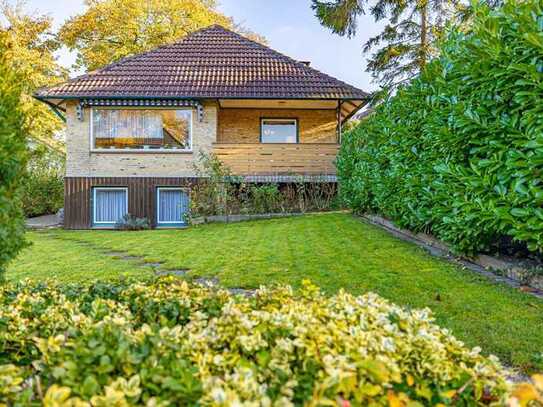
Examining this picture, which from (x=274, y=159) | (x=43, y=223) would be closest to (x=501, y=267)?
(x=274, y=159)

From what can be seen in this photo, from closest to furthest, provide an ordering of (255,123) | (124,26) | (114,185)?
(114,185)
(255,123)
(124,26)

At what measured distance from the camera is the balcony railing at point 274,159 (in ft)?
49.0

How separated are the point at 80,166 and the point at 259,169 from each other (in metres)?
6.32

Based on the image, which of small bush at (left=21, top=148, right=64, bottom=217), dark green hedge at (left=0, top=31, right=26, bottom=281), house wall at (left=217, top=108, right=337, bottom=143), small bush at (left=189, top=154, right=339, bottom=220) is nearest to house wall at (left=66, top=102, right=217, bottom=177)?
small bush at (left=189, top=154, right=339, bottom=220)

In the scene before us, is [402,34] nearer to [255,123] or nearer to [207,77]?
[255,123]

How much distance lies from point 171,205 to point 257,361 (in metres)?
13.6

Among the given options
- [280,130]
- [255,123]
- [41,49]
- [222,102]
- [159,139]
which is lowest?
[159,139]

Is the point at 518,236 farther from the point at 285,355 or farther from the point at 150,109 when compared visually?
the point at 150,109

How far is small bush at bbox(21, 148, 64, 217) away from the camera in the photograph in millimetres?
18953

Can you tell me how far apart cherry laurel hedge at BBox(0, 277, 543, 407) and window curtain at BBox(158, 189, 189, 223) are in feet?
41.7

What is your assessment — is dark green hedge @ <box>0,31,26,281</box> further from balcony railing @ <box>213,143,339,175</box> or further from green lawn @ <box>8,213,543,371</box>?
balcony railing @ <box>213,143,339,175</box>

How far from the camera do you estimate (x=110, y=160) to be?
1490 cm

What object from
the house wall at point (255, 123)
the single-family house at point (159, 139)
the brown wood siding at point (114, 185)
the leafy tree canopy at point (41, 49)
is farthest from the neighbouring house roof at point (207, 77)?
the leafy tree canopy at point (41, 49)

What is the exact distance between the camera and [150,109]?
15352 mm
